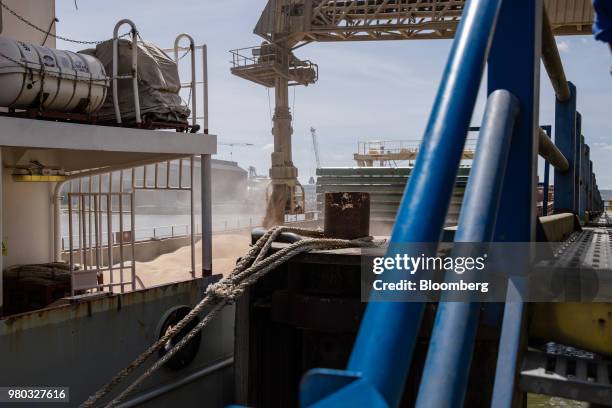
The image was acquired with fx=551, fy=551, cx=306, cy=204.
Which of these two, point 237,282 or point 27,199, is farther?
point 27,199

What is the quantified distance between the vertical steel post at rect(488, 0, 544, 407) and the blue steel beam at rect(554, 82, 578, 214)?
4.00m

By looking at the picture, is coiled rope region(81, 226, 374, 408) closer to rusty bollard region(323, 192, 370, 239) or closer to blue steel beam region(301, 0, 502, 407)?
rusty bollard region(323, 192, 370, 239)

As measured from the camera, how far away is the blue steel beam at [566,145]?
19.6 feet

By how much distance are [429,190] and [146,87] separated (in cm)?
686

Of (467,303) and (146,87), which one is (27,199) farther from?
(467,303)

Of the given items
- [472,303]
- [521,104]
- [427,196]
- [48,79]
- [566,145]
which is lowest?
[472,303]

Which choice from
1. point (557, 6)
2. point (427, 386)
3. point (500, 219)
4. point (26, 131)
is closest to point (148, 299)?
point (26, 131)

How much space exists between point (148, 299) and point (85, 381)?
1144 mm

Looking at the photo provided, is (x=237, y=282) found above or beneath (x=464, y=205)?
beneath

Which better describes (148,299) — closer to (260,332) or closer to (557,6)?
(260,332)

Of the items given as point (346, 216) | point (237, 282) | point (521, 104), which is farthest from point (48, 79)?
point (521, 104)

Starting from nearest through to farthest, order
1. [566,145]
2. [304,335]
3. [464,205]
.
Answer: [464,205], [304,335], [566,145]

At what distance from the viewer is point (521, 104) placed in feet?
7.42

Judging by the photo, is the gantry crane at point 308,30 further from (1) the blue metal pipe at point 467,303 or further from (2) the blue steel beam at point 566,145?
(1) the blue metal pipe at point 467,303
